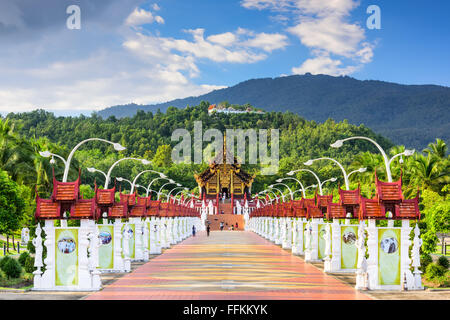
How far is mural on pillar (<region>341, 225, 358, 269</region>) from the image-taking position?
30.8 meters

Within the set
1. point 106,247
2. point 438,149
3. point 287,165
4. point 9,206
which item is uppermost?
point 287,165

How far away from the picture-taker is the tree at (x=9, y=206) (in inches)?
1278

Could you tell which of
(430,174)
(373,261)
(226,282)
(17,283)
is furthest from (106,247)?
(430,174)

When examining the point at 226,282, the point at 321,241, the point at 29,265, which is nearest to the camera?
the point at 226,282

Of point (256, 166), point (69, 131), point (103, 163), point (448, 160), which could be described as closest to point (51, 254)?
point (448, 160)

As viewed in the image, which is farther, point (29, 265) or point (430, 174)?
point (430, 174)

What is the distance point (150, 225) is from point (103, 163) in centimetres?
10421

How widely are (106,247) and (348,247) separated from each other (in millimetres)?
11833

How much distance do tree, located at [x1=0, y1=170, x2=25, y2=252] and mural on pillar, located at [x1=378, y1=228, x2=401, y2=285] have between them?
62.0 ft

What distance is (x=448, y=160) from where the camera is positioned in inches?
2837

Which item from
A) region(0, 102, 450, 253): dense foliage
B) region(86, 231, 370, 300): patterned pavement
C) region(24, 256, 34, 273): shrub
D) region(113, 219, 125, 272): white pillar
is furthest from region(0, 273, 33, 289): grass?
region(113, 219, 125, 272): white pillar

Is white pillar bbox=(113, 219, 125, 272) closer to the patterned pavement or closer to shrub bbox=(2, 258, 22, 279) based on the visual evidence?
the patterned pavement

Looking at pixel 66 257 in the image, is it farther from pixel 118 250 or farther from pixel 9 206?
pixel 9 206

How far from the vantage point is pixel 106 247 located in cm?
3084
